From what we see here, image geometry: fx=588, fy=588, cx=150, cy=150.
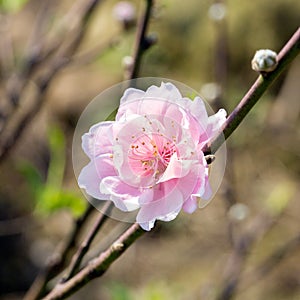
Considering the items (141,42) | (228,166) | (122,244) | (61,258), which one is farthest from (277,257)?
(122,244)

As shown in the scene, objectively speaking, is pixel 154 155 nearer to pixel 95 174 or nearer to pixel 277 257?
pixel 95 174

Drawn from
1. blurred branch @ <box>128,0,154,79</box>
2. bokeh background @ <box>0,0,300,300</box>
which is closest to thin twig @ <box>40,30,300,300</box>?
blurred branch @ <box>128,0,154,79</box>

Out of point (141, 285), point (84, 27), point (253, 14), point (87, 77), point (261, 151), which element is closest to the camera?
point (84, 27)

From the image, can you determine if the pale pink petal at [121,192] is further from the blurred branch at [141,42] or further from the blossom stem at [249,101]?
the blurred branch at [141,42]

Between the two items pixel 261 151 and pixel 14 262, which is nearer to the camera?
pixel 14 262

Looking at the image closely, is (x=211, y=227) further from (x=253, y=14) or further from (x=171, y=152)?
(x=171, y=152)

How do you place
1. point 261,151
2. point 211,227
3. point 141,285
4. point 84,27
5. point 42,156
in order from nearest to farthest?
point 84,27 < point 141,285 < point 211,227 < point 261,151 < point 42,156

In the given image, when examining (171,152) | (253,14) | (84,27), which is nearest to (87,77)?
(253,14)
